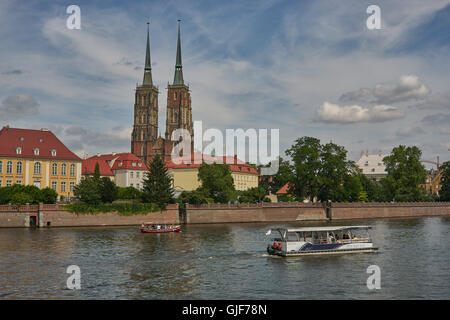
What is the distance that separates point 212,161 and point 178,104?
179 feet

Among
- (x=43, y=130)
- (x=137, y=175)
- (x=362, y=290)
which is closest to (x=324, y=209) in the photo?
(x=137, y=175)

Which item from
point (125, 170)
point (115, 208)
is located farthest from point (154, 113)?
point (115, 208)

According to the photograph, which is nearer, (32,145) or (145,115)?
(32,145)

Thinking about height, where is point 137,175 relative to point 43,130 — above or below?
below

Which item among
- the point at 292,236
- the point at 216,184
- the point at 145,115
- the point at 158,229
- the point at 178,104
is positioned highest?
the point at 178,104

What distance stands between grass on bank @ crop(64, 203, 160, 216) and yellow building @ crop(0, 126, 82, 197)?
1845 cm

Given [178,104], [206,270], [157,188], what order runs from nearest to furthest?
[206,270]
[157,188]
[178,104]

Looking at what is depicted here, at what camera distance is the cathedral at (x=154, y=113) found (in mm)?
174750

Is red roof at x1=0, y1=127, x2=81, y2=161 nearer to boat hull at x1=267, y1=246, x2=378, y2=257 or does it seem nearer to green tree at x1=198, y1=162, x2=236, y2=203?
green tree at x1=198, y1=162, x2=236, y2=203

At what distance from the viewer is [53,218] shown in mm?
77188

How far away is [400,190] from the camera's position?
408 feet

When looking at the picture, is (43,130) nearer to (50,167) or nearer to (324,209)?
(50,167)

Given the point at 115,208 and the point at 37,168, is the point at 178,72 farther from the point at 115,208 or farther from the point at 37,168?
the point at 115,208

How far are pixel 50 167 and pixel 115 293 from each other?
69.7m
